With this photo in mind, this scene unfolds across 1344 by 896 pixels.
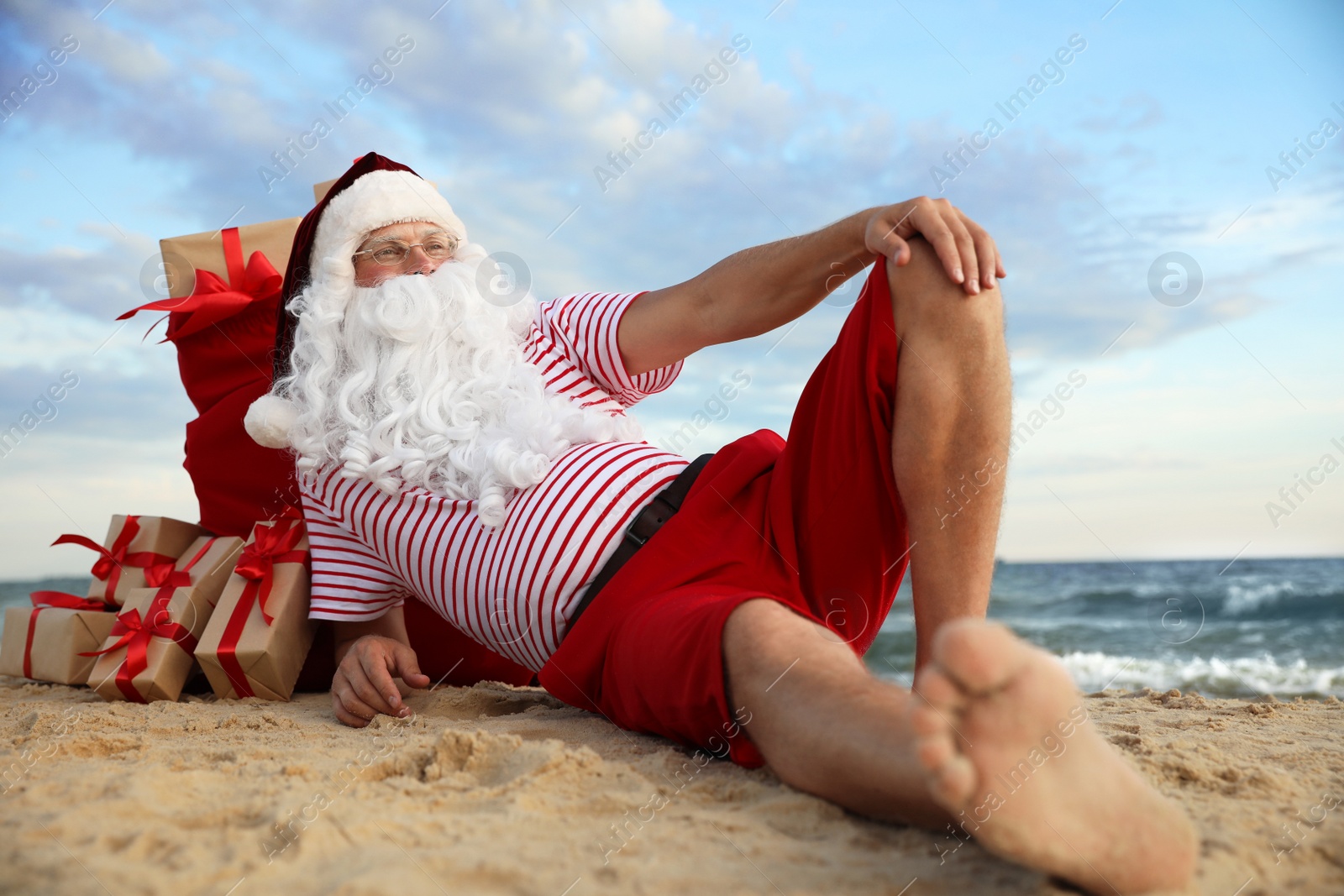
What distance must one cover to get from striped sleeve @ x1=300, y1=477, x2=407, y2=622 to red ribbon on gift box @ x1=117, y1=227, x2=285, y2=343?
769 mm

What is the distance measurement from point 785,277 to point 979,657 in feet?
3.60

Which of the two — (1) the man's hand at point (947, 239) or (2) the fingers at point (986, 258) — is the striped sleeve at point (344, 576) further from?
(2) the fingers at point (986, 258)

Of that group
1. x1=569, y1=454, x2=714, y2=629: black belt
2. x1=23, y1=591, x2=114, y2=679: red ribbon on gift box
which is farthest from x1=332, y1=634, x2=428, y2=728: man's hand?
x1=23, y1=591, x2=114, y2=679: red ribbon on gift box

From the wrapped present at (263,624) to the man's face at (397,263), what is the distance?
2.34 feet

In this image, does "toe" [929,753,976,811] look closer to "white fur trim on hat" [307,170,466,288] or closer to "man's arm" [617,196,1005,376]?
"man's arm" [617,196,1005,376]

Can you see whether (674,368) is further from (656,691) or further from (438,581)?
(656,691)

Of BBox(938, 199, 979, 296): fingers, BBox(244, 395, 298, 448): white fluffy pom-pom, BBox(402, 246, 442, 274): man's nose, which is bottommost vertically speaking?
BBox(244, 395, 298, 448): white fluffy pom-pom

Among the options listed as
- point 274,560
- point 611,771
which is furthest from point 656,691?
point 274,560

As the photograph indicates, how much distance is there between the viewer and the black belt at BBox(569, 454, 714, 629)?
1.64m

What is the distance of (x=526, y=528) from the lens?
1.69m

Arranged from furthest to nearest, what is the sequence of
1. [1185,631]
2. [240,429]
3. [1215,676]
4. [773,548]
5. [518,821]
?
[1185,631] → [1215,676] → [240,429] → [773,548] → [518,821]

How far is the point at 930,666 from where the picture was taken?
83 cm

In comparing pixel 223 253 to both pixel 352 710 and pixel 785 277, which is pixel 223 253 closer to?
pixel 352 710

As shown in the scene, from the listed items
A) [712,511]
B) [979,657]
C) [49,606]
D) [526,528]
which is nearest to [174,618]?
[49,606]
